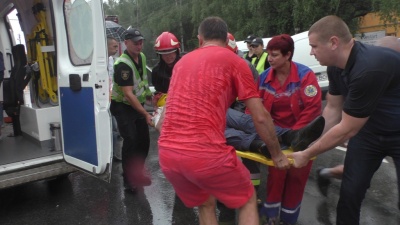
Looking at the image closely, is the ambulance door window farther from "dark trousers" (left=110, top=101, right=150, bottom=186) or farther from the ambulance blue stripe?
"dark trousers" (left=110, top=101, right=150, bottom=186)

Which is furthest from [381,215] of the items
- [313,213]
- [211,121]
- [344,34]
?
[211,121]

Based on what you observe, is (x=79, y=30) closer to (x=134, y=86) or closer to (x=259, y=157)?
(x=134, y=86)

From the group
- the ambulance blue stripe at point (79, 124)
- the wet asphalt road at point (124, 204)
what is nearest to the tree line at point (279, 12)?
the wet asphalt road at point (124, 204)

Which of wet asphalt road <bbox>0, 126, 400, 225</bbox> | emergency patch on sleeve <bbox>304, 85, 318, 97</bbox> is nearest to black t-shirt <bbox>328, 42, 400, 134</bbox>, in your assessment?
emergency patch on sleeve <bbox>304, 85, 318, 97</bbox>

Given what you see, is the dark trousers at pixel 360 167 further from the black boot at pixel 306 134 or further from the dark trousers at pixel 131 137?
the dark trousers at pixel 131 137

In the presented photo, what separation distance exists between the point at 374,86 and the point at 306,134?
0.60 metres

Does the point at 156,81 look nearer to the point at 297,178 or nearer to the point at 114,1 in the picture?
the point at 297,178

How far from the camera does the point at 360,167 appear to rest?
2916 mm

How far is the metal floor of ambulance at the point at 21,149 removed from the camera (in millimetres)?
4735

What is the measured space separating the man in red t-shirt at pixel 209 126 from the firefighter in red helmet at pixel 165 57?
195cm

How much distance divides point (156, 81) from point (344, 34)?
8.59 ft

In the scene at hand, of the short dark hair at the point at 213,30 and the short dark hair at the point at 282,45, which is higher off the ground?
the short dark hair at the point at 213,30

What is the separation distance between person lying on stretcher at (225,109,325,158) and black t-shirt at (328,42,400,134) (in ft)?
1.06

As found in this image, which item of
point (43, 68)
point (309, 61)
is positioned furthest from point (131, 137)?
point (309, 61)
